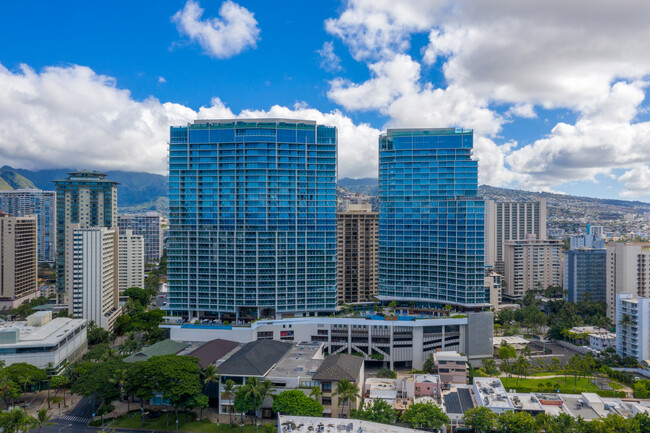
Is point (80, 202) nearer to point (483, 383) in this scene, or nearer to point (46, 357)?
point (46, 357)

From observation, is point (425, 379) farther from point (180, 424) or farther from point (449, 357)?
point (180, 424)

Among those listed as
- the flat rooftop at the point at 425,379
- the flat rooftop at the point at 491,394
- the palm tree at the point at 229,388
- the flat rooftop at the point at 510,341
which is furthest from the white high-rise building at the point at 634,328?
the palm tree at the point at 229,388

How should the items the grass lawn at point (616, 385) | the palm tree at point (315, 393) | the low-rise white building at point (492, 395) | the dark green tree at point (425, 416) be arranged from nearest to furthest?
the dark green tree at point (425, 416) → the low-rise white building at point (492, 395) → the palm tree at point (315, 393) → the grass lawn at point (616, 385)

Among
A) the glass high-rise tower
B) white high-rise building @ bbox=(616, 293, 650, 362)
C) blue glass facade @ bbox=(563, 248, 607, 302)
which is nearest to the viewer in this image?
white high-rise building @ bbox=(616, 293, 650, 362)

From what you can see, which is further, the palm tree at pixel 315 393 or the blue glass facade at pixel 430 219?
the blue glass facade at pixel 430 219

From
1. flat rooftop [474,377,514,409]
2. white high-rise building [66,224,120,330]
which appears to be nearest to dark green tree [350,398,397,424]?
flat rooftop [474,377,514,409]

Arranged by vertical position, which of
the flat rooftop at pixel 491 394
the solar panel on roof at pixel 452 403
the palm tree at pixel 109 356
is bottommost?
the solar panel on roof at pixel 452 403

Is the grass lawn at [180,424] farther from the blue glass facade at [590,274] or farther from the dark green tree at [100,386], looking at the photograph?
the blue glass facade at [590,274]

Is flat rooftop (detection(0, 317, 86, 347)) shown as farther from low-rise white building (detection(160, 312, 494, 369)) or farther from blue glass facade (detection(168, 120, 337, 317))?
blue glass facade (detection(168, 120, 337, 317))
